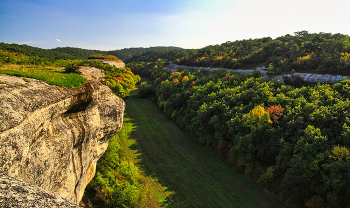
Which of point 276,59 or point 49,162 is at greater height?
point 276,59

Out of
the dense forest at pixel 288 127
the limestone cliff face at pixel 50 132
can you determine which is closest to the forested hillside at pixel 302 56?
the dense forest at pixel 288 127

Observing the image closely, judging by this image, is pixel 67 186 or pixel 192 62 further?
pixel 192 62

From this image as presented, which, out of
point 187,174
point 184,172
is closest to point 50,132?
point 187,174

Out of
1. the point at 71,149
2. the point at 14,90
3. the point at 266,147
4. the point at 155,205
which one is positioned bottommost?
the point at 155,205

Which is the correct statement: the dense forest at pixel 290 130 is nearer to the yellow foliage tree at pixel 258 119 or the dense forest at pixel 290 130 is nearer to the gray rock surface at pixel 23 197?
the yellow foliage tree at pixel 258 119

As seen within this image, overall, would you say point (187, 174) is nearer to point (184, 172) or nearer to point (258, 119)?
point (184, 172)

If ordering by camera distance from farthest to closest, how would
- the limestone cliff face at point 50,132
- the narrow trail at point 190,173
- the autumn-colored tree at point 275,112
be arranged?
the autumn-colored tree at point 275,112 < the narrow trail at point 190,173 < the limestone cliff face at point 50,132

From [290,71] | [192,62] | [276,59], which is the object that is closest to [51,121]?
[290,71]

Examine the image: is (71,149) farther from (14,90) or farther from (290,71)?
(290,71)
